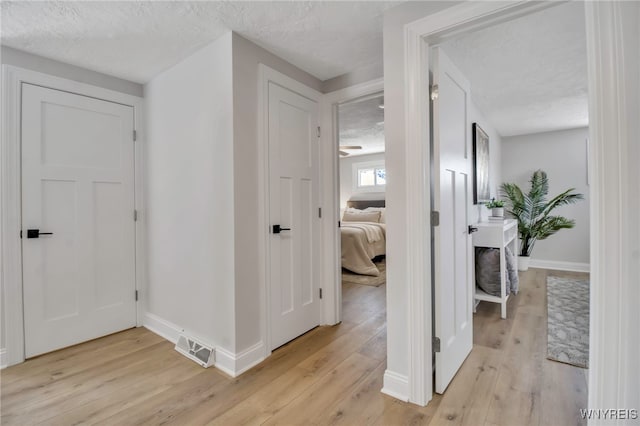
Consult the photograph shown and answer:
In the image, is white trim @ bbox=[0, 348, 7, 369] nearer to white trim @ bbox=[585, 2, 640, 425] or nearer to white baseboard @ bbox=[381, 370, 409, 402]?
white baseboard @ bbox=[381, 370, 409, 402]

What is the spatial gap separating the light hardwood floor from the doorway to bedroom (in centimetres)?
89

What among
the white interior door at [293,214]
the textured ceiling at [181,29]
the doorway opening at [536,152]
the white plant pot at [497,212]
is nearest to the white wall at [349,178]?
the doorway opening at [536,152]

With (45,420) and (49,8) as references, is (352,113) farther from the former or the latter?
(45,420)

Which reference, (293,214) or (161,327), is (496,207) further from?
(161,327)

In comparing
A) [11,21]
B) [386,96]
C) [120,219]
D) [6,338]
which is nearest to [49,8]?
[11,21]

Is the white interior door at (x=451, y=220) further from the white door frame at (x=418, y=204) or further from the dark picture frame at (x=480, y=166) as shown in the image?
the dark picture frame at (x=480, y=166)

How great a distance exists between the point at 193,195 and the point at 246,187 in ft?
1.70

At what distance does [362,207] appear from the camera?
23.2ft

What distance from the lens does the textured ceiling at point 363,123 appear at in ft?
11.8

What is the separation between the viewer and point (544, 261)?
505cm

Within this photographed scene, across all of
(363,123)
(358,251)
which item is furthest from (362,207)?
(363,123)

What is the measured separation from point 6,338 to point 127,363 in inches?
33.9

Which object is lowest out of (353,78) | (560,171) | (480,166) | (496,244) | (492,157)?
(496,244)

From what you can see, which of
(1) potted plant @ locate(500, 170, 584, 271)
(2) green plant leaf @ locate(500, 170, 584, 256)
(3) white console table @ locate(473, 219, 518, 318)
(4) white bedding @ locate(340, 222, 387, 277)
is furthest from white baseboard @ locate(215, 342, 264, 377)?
(2) green plant leaf @ locate(500, 170, 584, 256)
